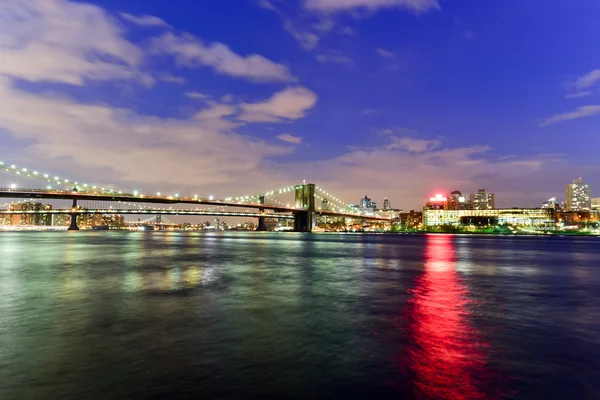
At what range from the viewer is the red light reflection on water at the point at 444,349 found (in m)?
6.77

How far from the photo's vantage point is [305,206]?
134 m

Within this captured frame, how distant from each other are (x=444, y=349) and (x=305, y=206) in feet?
410

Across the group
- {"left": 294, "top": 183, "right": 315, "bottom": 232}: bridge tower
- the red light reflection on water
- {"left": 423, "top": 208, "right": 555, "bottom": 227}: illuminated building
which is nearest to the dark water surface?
the red light reflection on water

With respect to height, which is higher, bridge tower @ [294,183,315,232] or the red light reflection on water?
bridge tower @ [294,183,315,232]

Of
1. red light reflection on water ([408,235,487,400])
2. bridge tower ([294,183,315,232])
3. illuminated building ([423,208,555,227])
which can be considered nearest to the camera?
red light reflection on water ([408,235,487,400])

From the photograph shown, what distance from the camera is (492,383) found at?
6977 mm

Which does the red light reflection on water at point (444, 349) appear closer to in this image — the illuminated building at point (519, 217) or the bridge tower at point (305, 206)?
the bridge tower at point (305, 206)

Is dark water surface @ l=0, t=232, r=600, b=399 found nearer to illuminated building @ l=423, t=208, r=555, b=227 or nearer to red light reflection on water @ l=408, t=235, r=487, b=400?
red light reflection on water @ l=408, t=235, r=487, b=400

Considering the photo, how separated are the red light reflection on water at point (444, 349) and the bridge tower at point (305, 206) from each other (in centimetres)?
11277

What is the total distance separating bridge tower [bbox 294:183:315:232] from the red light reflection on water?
112775mm

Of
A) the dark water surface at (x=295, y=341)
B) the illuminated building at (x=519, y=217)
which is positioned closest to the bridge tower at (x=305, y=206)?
the illuminated building at (x=519, y=217)

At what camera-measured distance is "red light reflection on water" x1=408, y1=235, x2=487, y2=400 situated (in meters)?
6.77

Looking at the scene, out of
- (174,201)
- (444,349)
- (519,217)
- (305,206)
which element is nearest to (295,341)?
(444,349)

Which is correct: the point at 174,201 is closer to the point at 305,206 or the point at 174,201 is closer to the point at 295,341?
the point at 305,206
